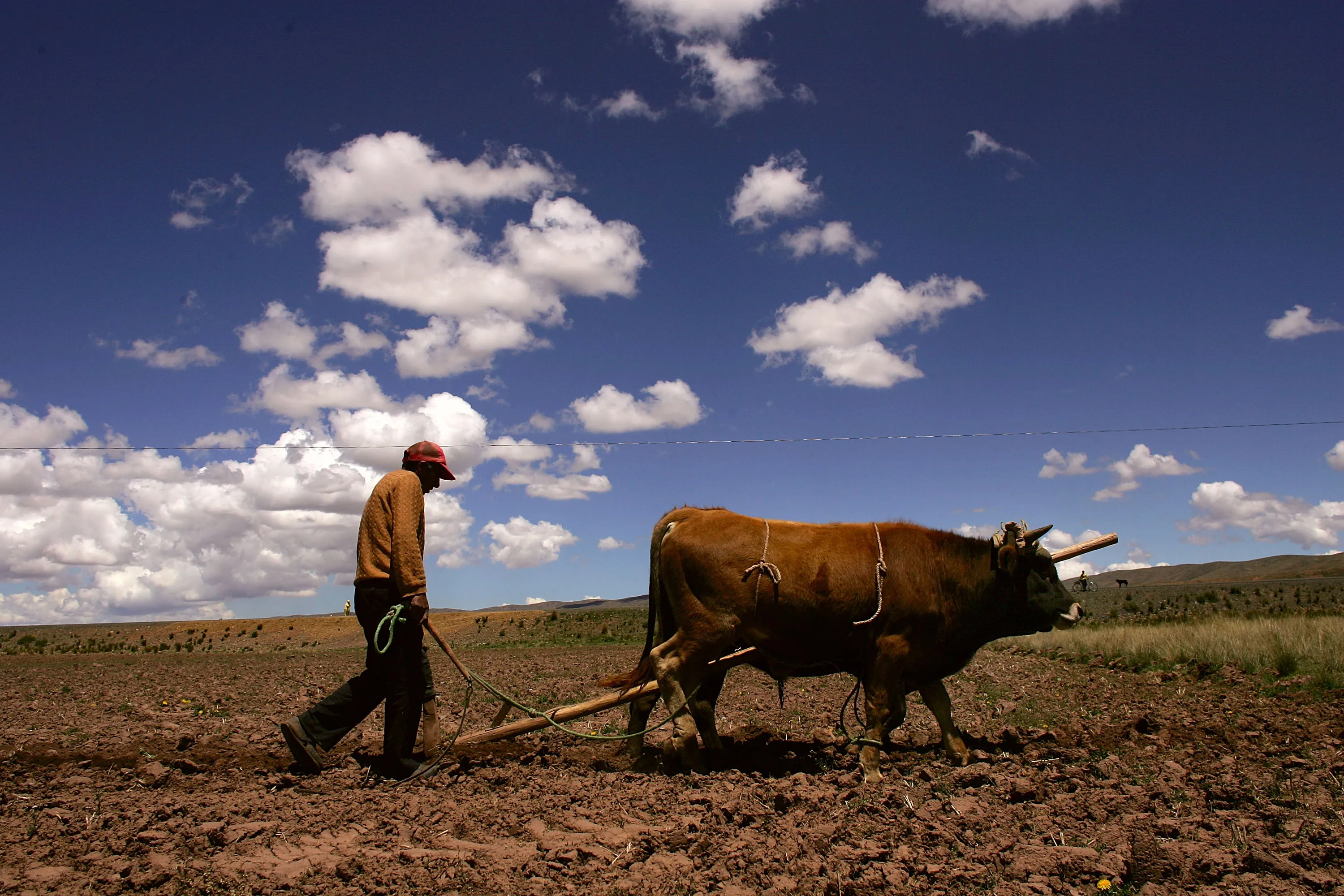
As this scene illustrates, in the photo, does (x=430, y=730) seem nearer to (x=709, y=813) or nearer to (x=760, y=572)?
(x=709, y=813)

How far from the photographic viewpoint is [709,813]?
487cm

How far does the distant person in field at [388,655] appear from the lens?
5.98 meters

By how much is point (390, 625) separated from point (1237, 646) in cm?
1351

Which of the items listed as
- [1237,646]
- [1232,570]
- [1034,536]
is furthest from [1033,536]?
[1232,570]

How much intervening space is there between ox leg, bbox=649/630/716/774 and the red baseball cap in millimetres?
2152

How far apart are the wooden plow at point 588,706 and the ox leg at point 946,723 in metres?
1.45

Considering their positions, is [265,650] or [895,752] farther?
[265,650]

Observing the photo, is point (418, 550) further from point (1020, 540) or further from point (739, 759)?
point (1020, 540)

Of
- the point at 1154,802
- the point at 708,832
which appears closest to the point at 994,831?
the point at 1154,802

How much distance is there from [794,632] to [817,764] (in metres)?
1.16

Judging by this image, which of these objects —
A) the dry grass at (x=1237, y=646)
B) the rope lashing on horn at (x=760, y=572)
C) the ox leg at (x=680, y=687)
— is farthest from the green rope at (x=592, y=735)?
the dry grass at (x=1237, y=646)

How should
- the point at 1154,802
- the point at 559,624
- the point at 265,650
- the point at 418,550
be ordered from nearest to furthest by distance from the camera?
1. the point at 1154,802
2. the point at 418,550
3. the point at 265,650
4. the point at 559,624

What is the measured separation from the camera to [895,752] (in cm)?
717

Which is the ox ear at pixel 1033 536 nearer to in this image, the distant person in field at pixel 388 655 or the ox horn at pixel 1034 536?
the ox horn at pixel 1034 536
